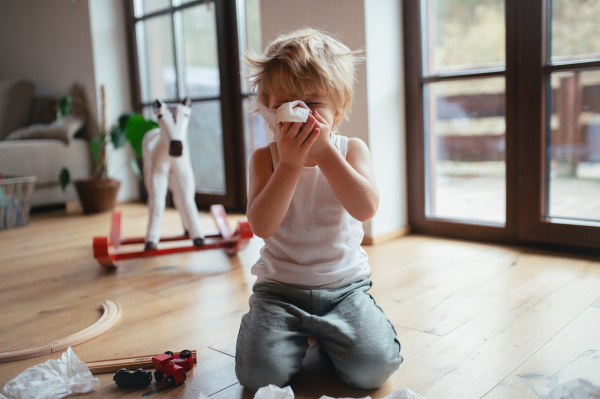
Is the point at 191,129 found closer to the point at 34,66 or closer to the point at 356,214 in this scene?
the point at 34,66

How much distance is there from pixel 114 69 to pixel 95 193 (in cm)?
85

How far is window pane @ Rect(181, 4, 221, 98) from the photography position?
8.79 ft

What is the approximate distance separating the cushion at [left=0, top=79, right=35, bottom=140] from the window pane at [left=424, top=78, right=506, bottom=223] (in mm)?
2684

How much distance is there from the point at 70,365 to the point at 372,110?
128cm

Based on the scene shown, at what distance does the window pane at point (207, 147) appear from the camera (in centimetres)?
276

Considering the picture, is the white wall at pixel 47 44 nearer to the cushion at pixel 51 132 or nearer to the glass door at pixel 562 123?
the cushion at pixel 51 132

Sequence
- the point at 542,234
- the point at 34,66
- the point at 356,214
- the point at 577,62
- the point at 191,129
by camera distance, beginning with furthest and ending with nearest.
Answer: the point at 34,66 → the point at 191,129 → the point at 542,234 → the point at 577,62 → the point at 356,214

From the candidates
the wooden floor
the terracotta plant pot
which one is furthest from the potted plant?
the wooden floor

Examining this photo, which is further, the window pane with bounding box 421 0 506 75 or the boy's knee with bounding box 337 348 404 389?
the window pane with bounding box 421 0 506 75

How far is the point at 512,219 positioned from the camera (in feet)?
5.71

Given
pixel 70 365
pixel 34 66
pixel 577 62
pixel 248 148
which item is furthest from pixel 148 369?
pixel 34 66

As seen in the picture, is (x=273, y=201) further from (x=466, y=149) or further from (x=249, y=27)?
(x=249, y=27)

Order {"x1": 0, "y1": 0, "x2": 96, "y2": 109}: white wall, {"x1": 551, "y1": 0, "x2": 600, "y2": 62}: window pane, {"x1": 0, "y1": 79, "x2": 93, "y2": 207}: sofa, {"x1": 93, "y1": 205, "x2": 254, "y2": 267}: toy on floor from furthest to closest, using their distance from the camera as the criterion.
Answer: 1. {"x1": 0, "y1": 0, "x2": 96, "y2": 109}: white wall
2. {"x1": 0, "y1": 79, "x2": 93, "y2": 207}: sofa
3. {"x1": 93, "y1": 205, "x2": 254, "y2": 267}: toy on floor
4. {"x1": 551, "y1": 0, "x2": 600, "y2": 62}: window pane

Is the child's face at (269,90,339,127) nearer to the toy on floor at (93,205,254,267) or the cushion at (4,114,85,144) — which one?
the toy on floor at (93,205,254,267)
